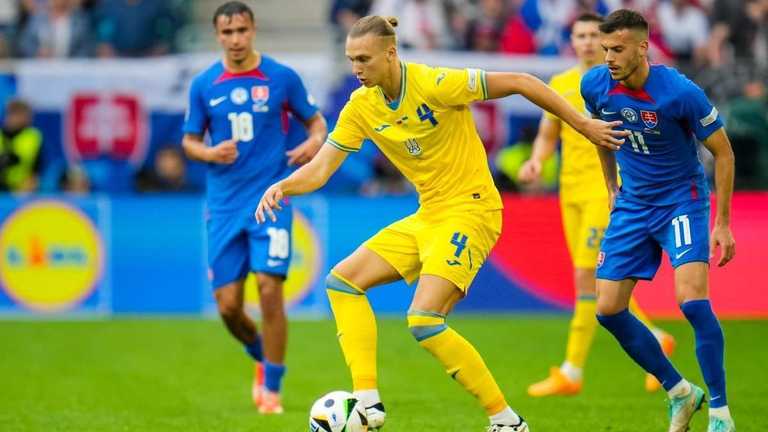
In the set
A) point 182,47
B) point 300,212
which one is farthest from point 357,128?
point 182,47

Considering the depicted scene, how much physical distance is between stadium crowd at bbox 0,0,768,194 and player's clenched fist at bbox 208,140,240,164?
6.86m

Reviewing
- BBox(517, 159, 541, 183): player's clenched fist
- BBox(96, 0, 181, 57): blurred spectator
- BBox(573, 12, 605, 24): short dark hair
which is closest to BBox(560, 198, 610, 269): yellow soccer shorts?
BBox(517, 159, 541, 183): player's clenched fist

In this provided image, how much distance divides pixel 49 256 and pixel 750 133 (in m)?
8.73

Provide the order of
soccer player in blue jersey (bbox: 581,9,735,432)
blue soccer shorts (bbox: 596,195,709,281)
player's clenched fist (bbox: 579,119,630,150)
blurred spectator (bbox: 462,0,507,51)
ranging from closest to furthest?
player's clenched fist (bbox: 579,119,630,150), soccer player in blue jersey (bbox: 581,9,735,432), blue soccer shorts (bbox: 596,195,709,281), blurred spectator (bbox: 462,0,507,51)

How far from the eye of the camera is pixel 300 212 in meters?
15.1

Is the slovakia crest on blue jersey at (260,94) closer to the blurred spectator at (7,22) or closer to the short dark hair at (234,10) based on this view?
the short dark hair at (234,10)

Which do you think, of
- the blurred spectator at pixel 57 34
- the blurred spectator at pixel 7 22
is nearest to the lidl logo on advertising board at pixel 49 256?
the blurred spectator at pixel 7 22

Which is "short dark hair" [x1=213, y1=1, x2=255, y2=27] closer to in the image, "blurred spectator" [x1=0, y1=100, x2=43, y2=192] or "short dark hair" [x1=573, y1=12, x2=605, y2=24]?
"short dark hair" [x1=573, y1=12, x2=605, y2=24]

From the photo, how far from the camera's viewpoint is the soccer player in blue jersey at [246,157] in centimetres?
935

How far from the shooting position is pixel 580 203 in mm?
10164

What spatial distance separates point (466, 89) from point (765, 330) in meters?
7.73

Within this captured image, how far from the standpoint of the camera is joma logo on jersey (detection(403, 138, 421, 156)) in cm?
756

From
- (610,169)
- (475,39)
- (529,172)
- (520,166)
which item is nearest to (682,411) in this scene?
(610,169)

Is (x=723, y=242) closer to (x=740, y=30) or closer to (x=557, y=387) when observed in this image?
(x=557, y=387)
